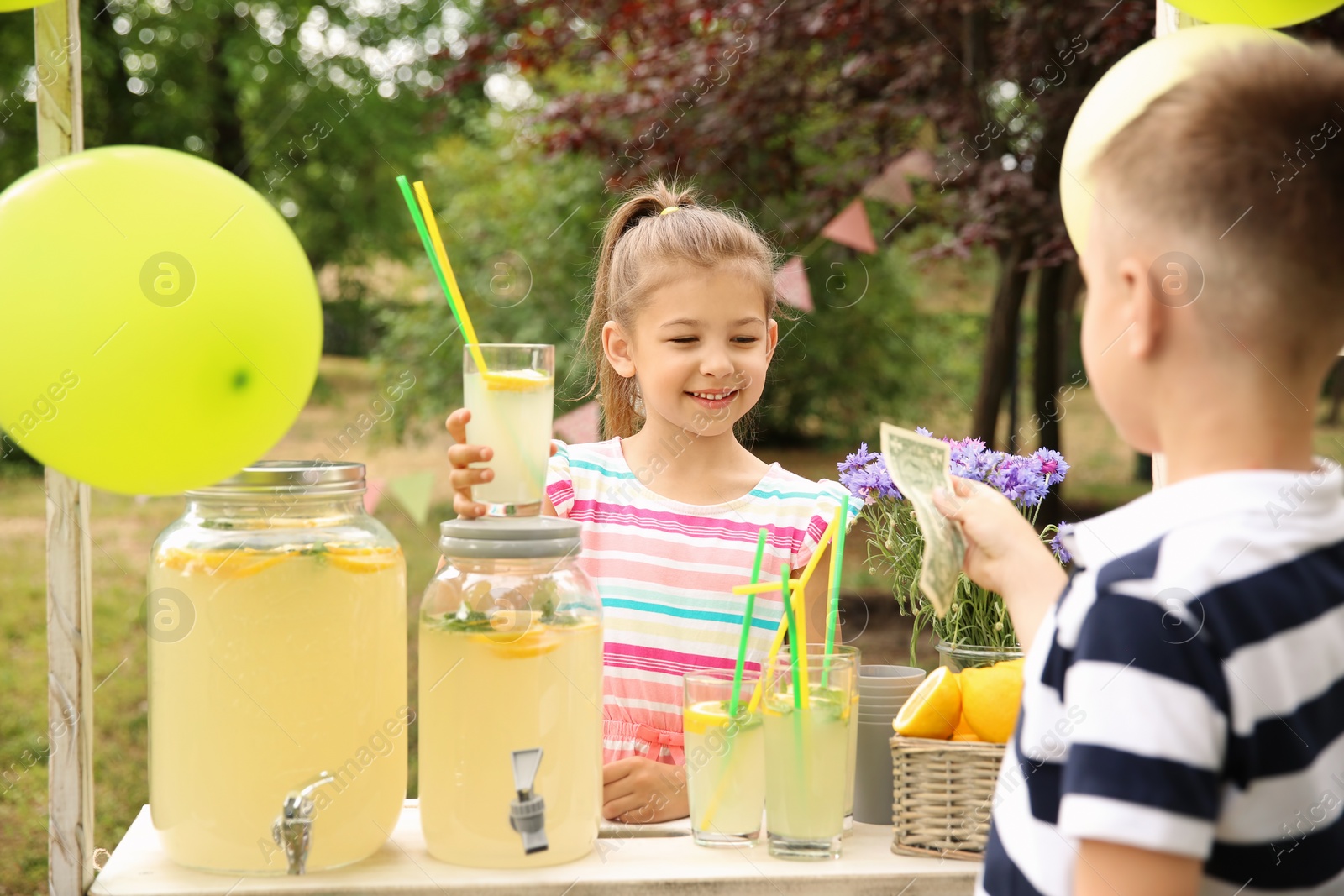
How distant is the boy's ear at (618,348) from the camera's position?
2.31 meters

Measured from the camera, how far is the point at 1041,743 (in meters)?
1.01

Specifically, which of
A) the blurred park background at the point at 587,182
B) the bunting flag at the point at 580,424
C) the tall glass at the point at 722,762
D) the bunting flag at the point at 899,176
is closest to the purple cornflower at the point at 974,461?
the tall glass at the point at 722,762

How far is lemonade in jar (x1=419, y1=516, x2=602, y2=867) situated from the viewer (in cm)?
125

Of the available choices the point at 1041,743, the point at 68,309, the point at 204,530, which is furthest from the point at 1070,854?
the point at 68,309

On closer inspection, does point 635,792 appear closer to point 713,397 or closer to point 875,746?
point 875,746

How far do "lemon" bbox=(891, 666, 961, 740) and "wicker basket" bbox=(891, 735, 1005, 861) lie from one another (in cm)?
1

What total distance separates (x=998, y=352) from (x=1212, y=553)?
4.98 metres

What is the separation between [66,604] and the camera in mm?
1394

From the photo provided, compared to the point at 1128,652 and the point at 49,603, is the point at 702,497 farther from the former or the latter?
the point at 1128,652

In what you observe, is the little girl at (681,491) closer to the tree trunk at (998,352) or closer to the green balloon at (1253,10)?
the green balloon at (1253,10)

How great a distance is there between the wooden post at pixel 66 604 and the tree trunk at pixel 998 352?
4685mm

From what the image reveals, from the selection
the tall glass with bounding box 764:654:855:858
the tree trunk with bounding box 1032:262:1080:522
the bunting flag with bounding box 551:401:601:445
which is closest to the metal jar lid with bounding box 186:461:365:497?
the tall glass with bounding box 764:654:855:858

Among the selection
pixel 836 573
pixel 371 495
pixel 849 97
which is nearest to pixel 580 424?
pixel 371 495

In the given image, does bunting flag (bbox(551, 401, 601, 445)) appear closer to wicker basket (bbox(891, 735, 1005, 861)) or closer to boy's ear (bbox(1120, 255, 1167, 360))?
wicker basket (bbox(891, 735, 1005, 861))
